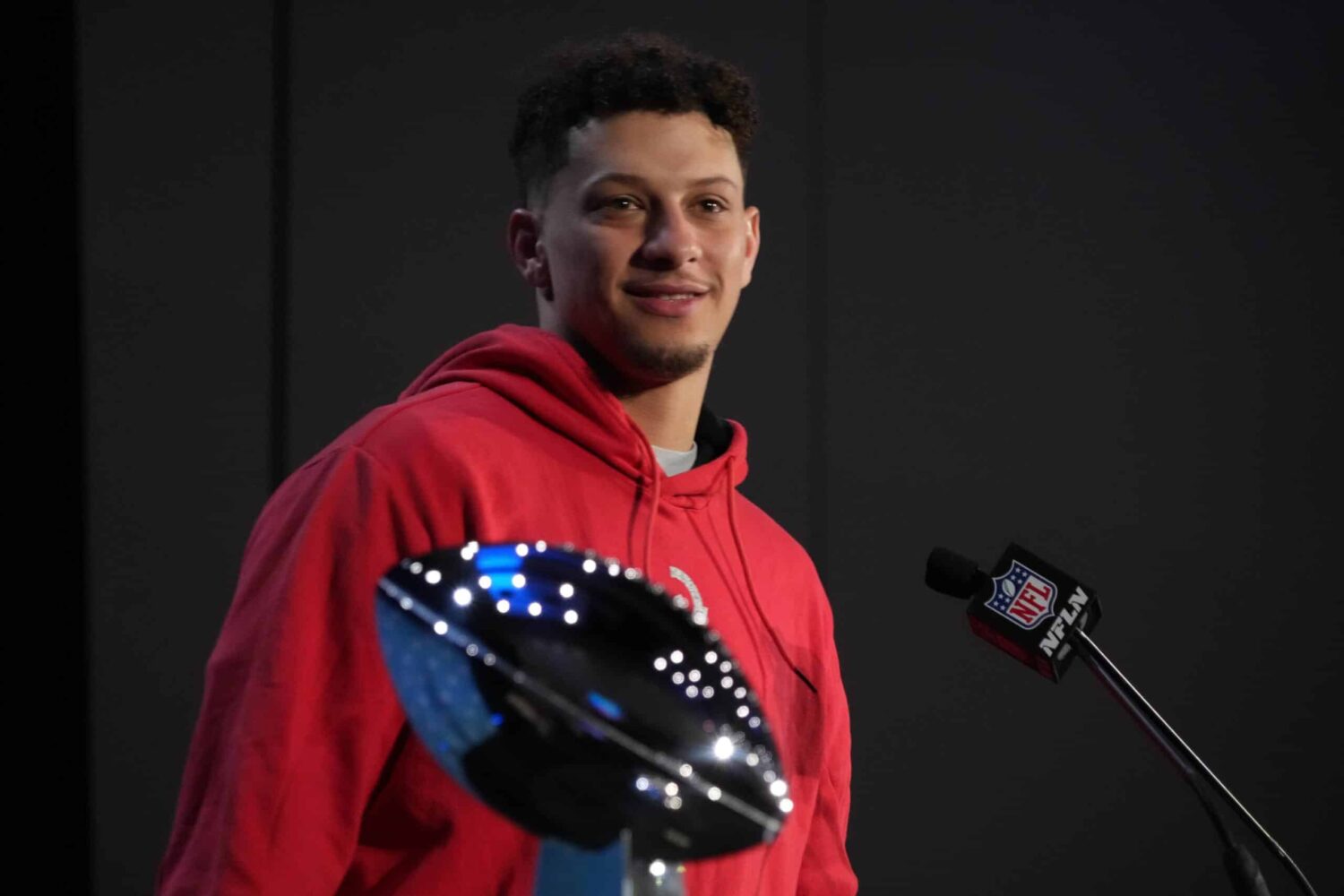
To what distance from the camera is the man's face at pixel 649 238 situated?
1.21 metres

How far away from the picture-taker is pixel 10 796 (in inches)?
72.0

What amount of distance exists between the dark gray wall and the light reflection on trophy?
5.91ft

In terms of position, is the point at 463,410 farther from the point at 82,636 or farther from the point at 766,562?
the point at 82,636

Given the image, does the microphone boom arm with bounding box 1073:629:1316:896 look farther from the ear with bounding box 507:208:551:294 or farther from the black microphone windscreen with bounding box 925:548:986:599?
the ear with bounding box 507:208:551:294

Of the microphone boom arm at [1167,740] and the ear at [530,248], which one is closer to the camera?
the microphone boom arm at [1167,740]

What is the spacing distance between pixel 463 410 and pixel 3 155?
43.7 inches

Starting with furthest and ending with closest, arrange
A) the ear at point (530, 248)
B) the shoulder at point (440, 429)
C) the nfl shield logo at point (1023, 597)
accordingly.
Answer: the ear at point (530, 248), the nfl shield logo at point (1023, 597), the shoulder at point (440, 429)

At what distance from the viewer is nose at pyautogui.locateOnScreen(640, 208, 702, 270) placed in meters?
1.19

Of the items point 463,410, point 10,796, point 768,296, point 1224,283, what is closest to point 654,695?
point 463,410

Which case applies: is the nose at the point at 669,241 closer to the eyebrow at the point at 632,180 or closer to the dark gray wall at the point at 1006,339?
the eyebrow at the point at 632,180

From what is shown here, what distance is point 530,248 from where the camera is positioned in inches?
52.6

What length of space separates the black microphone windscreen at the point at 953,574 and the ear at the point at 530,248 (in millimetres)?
468

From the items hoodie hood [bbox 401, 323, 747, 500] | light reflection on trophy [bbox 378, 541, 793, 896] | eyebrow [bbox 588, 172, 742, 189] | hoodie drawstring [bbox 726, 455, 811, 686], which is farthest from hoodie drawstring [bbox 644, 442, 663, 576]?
light reflection on trophy [bbox 378, 541, 793, 896]

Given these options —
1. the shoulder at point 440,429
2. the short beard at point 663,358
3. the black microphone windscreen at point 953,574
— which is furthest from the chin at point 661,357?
the black microphone windscreen at point 953,574
